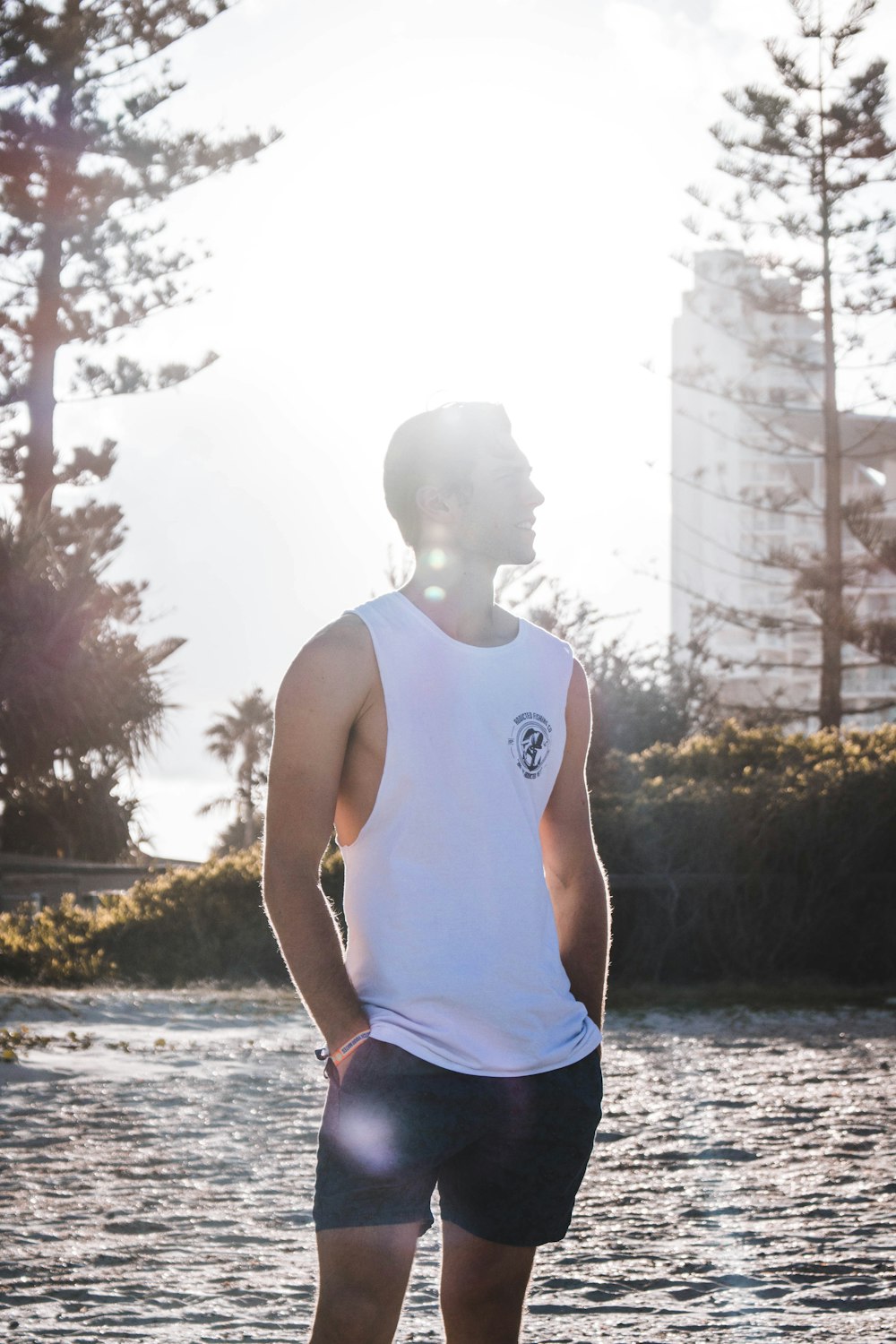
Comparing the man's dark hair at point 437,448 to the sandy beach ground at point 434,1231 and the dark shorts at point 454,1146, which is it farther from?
the sandy beach ground at point 434,1231

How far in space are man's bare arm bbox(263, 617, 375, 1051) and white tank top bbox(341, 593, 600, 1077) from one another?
0.17 ft

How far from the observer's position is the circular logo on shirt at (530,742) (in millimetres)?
2379

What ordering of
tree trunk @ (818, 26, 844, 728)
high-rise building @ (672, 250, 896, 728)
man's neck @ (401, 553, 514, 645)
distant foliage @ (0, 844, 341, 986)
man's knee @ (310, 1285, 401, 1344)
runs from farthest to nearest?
high-rise building @ (672, 250, 896, 728), tree trunk @ (818, 26, 844, 728), distant foliage @ (0, 844, 341, 986), man's neck @ (401, 553, 514, 645), man's knee @ (310, 1285, 401, 1344)

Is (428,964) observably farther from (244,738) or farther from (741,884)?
(244,738)

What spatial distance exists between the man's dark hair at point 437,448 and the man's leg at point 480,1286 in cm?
105

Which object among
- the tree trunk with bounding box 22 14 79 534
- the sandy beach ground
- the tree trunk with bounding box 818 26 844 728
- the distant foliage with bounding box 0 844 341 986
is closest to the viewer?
the sandy beach ground

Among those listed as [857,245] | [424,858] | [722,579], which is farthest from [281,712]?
[722,579]

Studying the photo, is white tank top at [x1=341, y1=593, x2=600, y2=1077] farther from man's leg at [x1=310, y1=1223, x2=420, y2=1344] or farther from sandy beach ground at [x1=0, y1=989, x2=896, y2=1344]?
sandy beach ground at [x1=0, y1=989, x2=896, y2=1344]

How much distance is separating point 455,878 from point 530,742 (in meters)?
0.24

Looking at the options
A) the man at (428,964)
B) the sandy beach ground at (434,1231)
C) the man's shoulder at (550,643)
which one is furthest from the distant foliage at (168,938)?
the man at (428,964)

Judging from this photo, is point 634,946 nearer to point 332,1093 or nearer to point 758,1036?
point 758,1036

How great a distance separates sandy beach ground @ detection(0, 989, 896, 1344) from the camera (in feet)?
13.5

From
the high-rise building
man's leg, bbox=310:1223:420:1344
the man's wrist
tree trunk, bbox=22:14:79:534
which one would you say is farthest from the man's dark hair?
the high-rise building

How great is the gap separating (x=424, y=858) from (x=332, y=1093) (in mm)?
338
